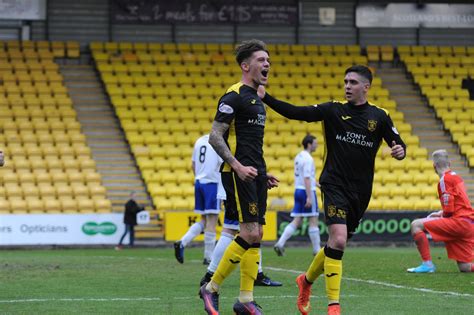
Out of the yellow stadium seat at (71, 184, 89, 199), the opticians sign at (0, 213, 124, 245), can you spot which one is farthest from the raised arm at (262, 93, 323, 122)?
the yellow stadium seat at (71, 184, 89, 199)

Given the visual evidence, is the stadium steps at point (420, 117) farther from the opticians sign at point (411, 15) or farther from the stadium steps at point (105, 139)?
the stadium steps at point (105, 139)

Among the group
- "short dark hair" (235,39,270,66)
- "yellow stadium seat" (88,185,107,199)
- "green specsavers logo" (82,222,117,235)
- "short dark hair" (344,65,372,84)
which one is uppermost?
"short dark hair" (235,39,270,66)

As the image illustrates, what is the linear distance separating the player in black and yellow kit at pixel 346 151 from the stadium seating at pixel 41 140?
1760 cm

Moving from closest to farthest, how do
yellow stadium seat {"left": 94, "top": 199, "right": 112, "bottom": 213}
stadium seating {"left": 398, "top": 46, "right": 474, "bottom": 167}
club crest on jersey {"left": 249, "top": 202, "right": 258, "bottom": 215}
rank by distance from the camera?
1. club crest on jersey {"left": 249, "top": 202, "right": 258, "bottom": 215}
2. yellow stadium seat {"left": 94, "top": 199, "right": 112, "bottom": 213}
3. stadium seating {"left": 398, "top": 46, "right": 474, "bottom": 167}

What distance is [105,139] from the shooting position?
97.9 ft

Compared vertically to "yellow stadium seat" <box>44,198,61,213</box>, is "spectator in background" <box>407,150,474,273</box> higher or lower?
higher

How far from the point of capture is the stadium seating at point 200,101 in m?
28.5

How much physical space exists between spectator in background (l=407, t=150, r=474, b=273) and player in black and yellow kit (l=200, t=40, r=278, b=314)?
5582mm

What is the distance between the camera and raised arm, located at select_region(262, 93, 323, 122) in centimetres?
956

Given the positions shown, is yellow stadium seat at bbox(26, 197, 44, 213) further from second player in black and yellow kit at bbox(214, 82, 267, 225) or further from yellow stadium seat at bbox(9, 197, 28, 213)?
second player in black and yellow kit at bbox(214, 82, 267, 225)

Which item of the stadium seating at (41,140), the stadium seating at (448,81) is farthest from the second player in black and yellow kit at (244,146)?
the stadium seating at (448,81)

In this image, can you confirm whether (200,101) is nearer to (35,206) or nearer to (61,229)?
(35,206)

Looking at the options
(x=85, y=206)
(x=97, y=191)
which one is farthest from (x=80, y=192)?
(x=85, y=206)

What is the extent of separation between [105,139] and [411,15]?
35.5ft
